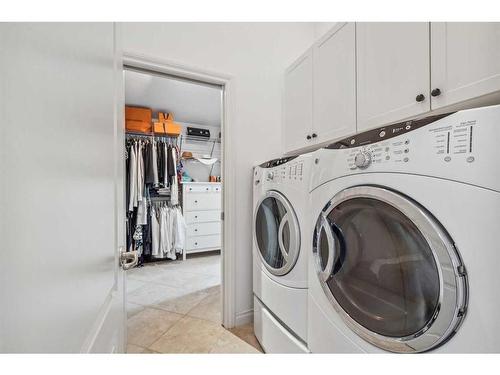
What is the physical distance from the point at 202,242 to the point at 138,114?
2105 millimetres

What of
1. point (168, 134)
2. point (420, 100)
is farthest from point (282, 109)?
point (168, 134)

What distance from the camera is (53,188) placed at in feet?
0.99

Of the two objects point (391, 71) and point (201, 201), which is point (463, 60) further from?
point (201, 201)

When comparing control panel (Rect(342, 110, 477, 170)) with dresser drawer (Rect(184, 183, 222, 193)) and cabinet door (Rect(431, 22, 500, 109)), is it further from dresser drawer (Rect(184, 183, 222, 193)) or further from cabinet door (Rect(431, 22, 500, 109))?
dresser drawer (Rect(184, 183, 222, 193))

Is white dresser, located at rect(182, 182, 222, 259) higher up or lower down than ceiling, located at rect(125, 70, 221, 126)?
lower down

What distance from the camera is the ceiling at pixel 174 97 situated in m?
2.73

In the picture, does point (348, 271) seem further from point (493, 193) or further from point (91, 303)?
point (91, 303)

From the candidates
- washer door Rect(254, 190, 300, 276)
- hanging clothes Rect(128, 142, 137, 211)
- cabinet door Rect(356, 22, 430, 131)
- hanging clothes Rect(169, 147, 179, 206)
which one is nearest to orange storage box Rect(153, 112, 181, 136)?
hanging clothes Rect(169, 147, 179, 206)

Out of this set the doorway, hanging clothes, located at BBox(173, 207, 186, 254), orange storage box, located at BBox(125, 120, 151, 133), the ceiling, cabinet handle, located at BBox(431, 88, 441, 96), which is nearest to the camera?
cabinet handle, located at BBox(431, 88, 441, 96)

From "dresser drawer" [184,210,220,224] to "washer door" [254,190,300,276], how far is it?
218cm

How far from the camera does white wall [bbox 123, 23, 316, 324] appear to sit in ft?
5.47

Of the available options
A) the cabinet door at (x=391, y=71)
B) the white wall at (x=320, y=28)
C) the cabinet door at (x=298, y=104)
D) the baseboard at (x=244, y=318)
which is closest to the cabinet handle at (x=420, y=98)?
the cabinet door at (x=391, y=71)

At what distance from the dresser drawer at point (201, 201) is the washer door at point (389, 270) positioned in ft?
9.39

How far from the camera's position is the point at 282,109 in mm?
1969
